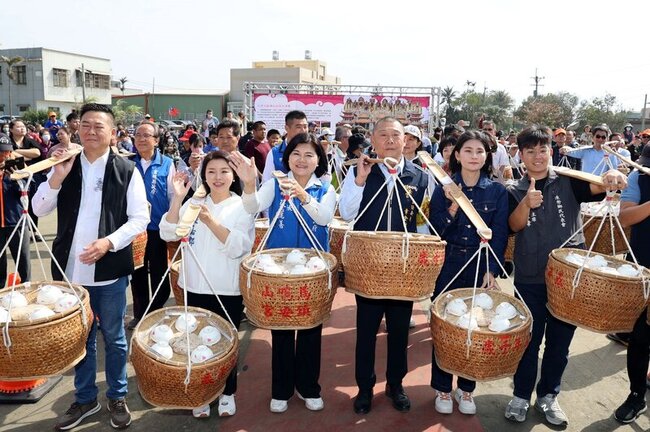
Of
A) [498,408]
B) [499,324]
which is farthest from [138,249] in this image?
[498,408]

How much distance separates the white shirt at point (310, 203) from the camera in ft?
9.12

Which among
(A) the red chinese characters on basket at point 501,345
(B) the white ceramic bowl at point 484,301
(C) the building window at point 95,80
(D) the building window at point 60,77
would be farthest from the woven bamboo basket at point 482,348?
(C) the building window at point 95,80

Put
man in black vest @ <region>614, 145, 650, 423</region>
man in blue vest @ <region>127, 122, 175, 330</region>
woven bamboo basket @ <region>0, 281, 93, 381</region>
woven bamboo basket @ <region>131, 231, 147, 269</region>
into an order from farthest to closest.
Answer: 1. man in blue vest @ <region>127, 122, 175, 330</region>
2. woven bamboo basket @ <region>131, 231, 147, 269</region>
3. man in black vest @ <region>614, 145, 650, 423</region>
4. woven bamboo basket @ <region>0, 281, 93, 381</region>

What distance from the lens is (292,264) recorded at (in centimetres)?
269

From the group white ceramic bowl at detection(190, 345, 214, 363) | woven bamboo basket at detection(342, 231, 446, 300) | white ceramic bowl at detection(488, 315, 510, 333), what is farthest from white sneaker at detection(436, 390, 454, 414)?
white ceramic bowl at detection(190, 345, 214, 363)

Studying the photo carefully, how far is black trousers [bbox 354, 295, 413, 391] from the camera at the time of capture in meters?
2.98

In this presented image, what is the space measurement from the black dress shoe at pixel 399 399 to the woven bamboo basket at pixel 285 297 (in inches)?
38.8

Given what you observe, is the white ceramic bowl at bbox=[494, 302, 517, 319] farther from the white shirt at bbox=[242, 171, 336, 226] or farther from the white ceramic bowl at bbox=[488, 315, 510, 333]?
the white shirt at bbox=[242, 171, 336, 226]

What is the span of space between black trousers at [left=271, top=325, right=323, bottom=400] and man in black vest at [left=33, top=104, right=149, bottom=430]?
0.95 meters

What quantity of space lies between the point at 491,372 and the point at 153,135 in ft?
11.2

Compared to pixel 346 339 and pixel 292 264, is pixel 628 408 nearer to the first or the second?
pixel 346 339

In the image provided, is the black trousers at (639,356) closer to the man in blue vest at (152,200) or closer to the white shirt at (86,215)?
the white shirt at (86,215)

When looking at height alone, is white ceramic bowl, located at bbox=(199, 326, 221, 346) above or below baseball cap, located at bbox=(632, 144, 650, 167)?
below

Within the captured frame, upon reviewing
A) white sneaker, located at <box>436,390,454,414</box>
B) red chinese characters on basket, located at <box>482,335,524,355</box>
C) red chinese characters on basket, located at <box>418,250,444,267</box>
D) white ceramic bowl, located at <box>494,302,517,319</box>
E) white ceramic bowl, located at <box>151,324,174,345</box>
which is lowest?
white sneaker, located at <box>436,390,454,414</box>
